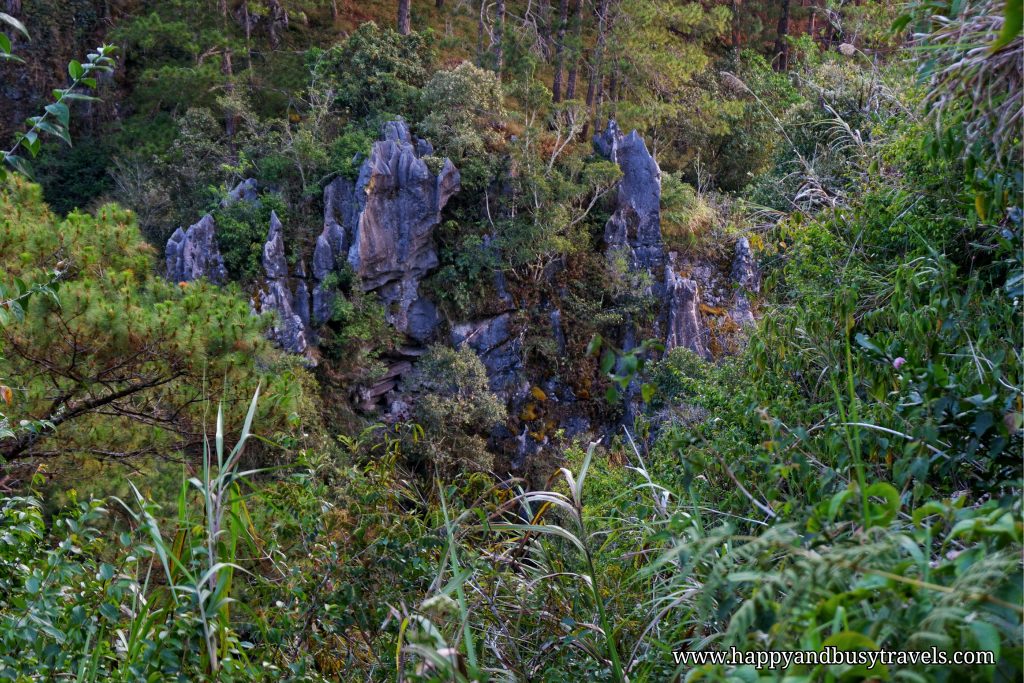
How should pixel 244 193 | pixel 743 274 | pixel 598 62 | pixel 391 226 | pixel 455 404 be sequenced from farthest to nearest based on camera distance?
pixel 598 62 < pixel 743 274 < pixel 391 226 < pixel 244 193 < pixel 455 404

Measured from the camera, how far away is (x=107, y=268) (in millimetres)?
4309

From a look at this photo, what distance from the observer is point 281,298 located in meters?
8.90

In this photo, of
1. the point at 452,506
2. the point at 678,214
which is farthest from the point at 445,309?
the point at 452,506

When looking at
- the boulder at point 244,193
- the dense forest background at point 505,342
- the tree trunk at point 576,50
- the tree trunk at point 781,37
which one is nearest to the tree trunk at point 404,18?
the dense forest background at point 505,342

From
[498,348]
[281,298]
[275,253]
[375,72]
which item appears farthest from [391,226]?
[375,72]

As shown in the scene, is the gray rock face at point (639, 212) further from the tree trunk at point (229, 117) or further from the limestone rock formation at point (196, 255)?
the tree trunk at point (229, 117)

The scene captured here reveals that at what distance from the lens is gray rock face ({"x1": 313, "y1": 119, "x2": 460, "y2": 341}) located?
941 centimetres

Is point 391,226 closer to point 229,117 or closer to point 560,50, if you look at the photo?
point 229,117

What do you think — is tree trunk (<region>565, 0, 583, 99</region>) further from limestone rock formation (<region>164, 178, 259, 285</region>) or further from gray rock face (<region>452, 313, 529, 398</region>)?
limestone rock formation (<region>164, 178, 259, 285</region>)

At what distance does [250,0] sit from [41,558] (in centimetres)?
1201

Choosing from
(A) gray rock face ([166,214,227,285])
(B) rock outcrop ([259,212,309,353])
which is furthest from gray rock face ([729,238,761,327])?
(A) gray rock face ([166,214,227,285])

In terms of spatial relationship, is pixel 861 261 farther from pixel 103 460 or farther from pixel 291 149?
pixel 291 149

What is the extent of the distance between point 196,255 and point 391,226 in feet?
7.65

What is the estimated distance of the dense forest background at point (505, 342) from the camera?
1.16 meters
